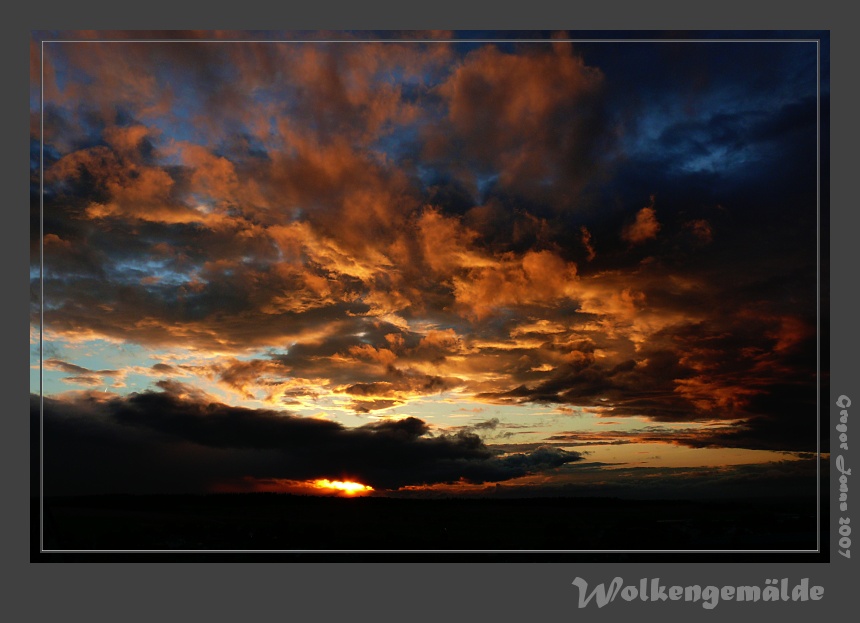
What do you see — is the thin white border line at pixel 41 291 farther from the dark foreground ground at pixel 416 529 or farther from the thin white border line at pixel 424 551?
the thin white border line at pixel 424 551

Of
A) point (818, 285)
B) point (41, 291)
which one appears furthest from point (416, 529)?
point (818, 285)

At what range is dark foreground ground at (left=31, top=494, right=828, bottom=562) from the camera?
6.05 m

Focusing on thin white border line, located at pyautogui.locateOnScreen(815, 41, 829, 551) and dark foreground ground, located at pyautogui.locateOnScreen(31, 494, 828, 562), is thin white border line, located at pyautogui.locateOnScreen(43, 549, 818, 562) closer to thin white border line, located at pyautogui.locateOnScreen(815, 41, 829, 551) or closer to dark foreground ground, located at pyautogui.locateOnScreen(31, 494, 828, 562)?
dark foreground ground, located at pyautogui.locateOnScreen(31, 494, 828, 562)

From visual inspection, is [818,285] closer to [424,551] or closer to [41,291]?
[424,551]

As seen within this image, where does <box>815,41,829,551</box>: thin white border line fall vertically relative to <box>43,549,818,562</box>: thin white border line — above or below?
above

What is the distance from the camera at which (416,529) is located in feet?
20.0

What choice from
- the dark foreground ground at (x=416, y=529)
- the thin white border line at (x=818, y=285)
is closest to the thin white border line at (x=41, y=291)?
the dark foreground ground at (x=416, y=529)

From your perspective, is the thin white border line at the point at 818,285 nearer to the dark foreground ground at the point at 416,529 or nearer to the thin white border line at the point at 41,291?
the dark foreground ground at the point at 416,529

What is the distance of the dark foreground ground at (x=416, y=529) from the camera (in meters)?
6.05

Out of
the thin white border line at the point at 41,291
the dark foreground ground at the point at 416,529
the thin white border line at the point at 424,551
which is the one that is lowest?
the thin white border line at the point at 424,551

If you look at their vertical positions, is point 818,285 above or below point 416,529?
above

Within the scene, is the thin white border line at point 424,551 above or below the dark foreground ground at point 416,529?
below

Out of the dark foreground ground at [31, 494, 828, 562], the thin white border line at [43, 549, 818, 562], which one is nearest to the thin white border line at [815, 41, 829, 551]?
the dark foreground ground at [31, 494, 828, 562]

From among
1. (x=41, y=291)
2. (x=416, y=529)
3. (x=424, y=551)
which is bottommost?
(x=424, y=551)
